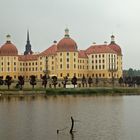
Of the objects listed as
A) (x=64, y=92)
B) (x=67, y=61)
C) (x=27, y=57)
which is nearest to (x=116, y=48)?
(x=67, y=61)

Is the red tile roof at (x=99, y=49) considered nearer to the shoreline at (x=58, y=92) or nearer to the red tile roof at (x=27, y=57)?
the red tile roof at (x=27, y=57)

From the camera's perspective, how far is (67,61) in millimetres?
115438

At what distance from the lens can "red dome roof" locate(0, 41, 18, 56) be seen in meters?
122

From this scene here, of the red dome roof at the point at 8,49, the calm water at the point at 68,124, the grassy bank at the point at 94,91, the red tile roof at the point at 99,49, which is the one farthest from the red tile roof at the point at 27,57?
the calm water at the point at 68,124

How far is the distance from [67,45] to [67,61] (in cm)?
424

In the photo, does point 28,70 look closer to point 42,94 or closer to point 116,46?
point 116,46

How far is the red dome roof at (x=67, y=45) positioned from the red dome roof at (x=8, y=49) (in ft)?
48.9

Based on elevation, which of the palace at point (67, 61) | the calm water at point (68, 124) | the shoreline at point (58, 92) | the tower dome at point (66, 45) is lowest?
the calm water at point (68, 124)

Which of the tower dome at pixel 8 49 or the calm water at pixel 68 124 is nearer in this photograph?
the calm water at pixel 68 124

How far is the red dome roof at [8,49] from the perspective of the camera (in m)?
122

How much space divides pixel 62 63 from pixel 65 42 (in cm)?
567

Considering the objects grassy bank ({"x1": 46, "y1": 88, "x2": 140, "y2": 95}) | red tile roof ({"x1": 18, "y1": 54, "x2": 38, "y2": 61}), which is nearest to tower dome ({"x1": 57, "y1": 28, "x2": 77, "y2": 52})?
red tile roof ({"x1": 18, "y1": 54, "x2": 38, "y2": 61})

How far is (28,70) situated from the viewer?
127m

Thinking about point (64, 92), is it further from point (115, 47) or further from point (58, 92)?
point (115, 47)
